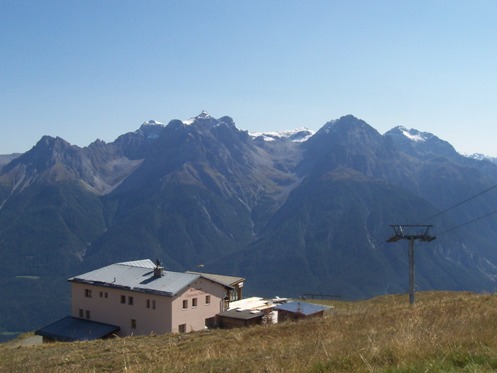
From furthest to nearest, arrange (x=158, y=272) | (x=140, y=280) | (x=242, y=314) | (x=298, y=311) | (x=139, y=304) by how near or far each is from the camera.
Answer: (x=158, y=272), (x=140, y=280), (x=139, y=304), (x=242, y=314), (x=298, y=311)

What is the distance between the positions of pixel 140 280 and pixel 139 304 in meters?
3.28

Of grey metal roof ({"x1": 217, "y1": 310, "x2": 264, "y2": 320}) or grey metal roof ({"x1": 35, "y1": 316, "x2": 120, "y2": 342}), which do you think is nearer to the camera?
grey metal roof ({"x1": 217, "y1": 310, "x2": 264, "y2": 320})

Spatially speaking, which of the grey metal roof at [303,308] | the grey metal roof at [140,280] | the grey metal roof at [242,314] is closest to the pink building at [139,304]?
the grey metal roof at [140,280]

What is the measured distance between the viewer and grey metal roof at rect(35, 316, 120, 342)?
5706cm

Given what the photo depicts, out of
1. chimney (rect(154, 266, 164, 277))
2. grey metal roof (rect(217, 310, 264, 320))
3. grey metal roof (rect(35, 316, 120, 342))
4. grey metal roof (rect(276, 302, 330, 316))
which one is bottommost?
grey metal roof (rect(35, 316, 120, 342))

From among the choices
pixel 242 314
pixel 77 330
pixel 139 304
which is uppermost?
pixel 139 304

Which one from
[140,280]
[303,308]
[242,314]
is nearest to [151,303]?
[140,280]

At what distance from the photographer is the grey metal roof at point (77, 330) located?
57062mm

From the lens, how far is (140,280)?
60844 mm

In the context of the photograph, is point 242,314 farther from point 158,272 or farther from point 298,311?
point 158,272

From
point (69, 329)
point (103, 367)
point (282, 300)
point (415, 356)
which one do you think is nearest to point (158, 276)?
point (69, 329)

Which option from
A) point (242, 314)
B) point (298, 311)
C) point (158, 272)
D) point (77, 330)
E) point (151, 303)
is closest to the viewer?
point (298, 311)

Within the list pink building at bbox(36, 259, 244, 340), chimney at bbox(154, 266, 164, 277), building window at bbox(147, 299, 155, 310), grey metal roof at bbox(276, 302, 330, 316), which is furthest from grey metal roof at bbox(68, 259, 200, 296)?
grey metal roof at bbox(276, 302, 330, 316)

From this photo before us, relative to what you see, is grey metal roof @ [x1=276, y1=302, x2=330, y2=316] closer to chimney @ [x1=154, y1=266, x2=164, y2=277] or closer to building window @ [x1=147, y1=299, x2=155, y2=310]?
building window @ [x1=147, y1=299, x2=155, y2=310]
